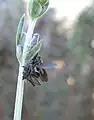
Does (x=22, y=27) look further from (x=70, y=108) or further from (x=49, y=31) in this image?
(x=70, y=108)

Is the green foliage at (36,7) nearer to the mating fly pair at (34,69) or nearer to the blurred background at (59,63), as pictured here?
the mating fly pair at (34,69)

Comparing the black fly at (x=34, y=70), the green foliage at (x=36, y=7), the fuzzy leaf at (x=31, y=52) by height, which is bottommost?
the black fly at (x=34, y=70)

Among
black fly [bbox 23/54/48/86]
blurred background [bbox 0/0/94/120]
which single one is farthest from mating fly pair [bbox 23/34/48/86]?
blurred background [bbox 0/0/94/120]

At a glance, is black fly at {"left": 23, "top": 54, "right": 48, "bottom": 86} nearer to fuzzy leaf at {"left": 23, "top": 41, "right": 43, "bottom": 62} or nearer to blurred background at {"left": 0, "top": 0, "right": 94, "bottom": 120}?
fuzzy leaf at {"left": 23, "top": 41, "right": 43, "bottom": 62}

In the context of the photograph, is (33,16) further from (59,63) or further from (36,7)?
(59,63)

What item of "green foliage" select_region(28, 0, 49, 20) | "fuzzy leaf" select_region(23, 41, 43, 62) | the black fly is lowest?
the black fly

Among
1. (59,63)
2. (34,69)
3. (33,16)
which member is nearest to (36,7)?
(33,16)

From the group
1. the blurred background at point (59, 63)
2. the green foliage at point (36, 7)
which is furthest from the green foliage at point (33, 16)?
the blurred background at point (59, 63)

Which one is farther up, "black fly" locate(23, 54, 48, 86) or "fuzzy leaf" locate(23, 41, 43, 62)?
"fuzzy leaf" locate(23, 41, 43, 62)
